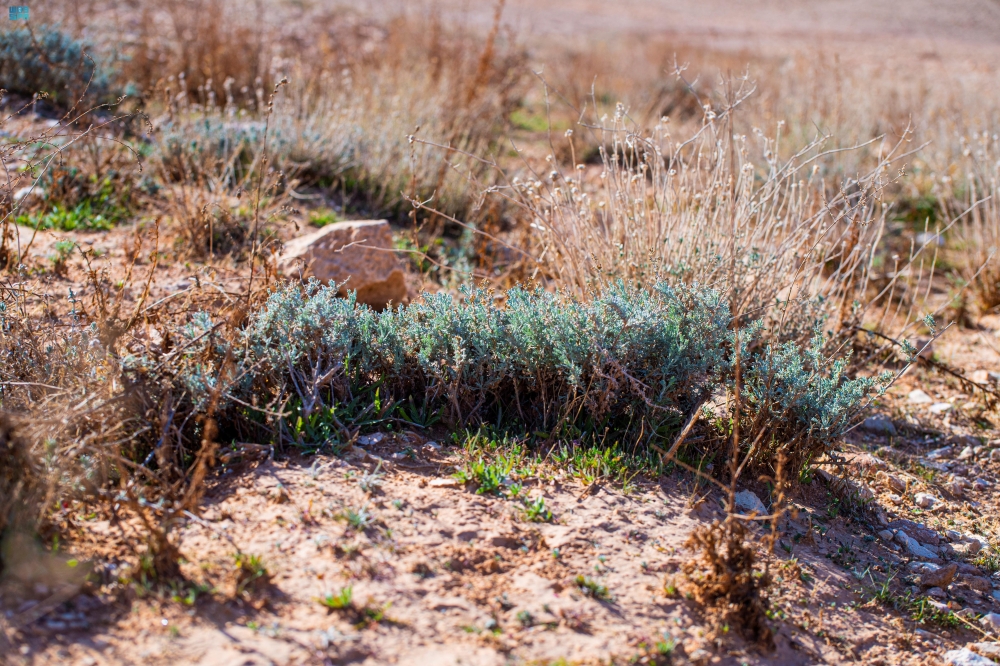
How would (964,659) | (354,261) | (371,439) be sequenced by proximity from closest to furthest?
(964,659), (371,439), (354,261)

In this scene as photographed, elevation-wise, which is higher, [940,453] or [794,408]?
[794,408]

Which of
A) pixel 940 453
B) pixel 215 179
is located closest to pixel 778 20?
pixel 215 179

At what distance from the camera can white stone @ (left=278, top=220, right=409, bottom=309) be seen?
410cm

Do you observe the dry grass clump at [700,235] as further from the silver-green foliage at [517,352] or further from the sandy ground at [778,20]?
the sandy ground at [778,20]

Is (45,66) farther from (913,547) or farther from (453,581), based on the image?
(913,547)

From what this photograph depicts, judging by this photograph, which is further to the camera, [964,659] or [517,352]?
[517,352]

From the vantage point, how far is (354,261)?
164 inches

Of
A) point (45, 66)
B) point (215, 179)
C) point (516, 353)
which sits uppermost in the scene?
point (45, 66)

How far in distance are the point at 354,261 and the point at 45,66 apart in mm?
3600

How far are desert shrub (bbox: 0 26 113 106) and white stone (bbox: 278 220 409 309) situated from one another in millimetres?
2779

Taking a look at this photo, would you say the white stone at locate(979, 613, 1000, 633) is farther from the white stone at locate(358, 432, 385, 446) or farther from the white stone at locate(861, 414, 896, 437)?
the white stone at locate(358, 432, 385, 446)

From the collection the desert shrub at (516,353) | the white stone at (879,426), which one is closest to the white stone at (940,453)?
the white stone at (879,426)

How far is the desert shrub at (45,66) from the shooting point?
585cm

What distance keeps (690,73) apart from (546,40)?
459 centimetres
